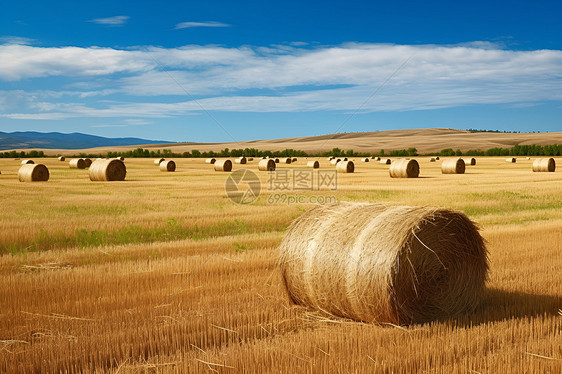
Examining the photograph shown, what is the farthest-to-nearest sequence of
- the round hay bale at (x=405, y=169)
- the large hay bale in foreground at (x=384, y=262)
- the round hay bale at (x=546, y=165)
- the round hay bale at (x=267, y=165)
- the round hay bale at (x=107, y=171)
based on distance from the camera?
the round hay bale at (x=267, y=165)
the round hay bale at (x=546, y=165)
the round hay bale at (x=405, y=169)
the round hay bale at (x=107, y=171)
the large hay bale in foreground at (x=384, y=262)

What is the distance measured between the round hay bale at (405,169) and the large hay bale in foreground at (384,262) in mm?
26390

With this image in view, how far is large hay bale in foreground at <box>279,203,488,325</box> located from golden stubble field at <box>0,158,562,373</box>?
0.89 feet

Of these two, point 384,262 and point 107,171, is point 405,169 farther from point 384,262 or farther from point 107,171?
point 384,262

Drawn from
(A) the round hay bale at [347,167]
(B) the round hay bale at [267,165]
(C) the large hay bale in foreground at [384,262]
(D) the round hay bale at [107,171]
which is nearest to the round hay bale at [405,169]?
(A) the round hay bale at [347,167]

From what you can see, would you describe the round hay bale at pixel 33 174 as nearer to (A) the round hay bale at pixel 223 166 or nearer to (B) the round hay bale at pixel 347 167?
(A) the round hay bale at pixel 223 166

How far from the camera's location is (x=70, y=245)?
12.8m

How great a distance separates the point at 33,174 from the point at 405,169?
2023 centimetres

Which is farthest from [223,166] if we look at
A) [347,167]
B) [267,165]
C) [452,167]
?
[452,167]

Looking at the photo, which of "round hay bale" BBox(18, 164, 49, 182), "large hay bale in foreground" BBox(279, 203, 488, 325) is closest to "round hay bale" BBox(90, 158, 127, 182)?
"round hay bale" BBox(18, 164, 49, 182)

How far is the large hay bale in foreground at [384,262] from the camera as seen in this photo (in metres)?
6.70

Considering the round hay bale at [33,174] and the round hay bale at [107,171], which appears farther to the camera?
the round hay bale at [107,171]

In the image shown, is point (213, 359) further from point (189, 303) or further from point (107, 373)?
point (189, 303)

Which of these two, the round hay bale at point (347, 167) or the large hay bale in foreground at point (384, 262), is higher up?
the round hay bale at point (347, 167)

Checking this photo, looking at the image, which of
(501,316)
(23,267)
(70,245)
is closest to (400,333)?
(501,316)
